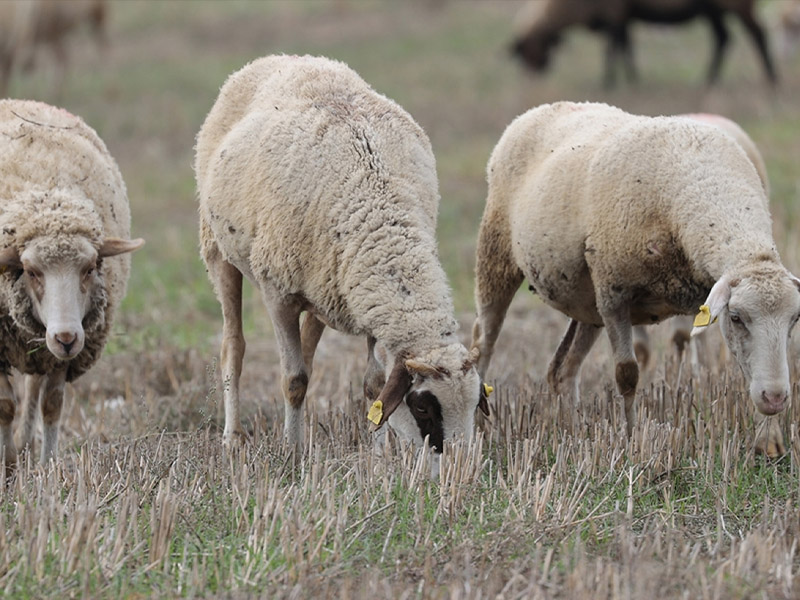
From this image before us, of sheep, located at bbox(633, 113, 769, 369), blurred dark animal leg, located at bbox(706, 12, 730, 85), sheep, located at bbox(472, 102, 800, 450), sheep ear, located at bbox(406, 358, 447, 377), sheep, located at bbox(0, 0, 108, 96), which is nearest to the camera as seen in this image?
sheep ear, located at bbox(406, 358, 447, 377)

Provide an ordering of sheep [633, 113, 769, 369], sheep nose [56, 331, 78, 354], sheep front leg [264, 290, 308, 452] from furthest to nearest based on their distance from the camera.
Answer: sheep [633, 113, 769, 369] → sheep front leg [264, 290, 308, 452] → sheep nose [56, 331, 78, 354]

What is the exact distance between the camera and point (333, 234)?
539 cm

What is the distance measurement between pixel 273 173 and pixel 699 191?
2.03 meters

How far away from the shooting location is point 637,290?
19.5 feet

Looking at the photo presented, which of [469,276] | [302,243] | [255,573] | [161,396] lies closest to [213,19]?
[469,276]

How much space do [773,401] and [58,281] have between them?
10.6 ft

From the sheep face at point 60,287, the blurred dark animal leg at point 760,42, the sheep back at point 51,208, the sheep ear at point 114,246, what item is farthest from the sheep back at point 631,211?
the blurred dark animal leg at point 760,42

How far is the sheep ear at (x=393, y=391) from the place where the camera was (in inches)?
193

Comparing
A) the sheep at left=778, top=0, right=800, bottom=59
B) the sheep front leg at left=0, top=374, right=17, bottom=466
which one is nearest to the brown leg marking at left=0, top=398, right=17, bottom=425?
the sheep front leg at left=0, top=374, right=17, bottom=466

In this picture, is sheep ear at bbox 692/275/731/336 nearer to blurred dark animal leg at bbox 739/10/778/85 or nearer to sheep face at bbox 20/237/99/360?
sheep face at bbox 20/237/99/360

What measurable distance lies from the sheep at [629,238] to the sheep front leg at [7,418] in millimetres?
2703

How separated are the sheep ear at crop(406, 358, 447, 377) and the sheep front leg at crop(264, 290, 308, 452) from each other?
109cm

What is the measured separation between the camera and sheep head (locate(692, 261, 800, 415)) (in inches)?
199

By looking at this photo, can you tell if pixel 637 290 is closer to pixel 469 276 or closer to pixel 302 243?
pixel 302 243
